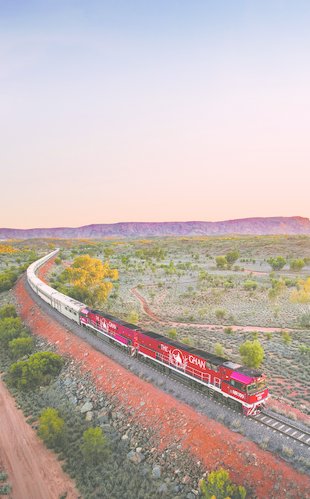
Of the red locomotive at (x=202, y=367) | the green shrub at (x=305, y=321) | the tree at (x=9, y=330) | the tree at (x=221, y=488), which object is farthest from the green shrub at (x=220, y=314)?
the tree at (x=221, y=488)

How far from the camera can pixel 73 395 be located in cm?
2578

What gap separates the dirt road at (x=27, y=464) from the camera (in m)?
18.4

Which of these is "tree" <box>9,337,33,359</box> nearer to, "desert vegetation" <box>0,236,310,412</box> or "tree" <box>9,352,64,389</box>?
"desert vegetation" <box>0,236,310,412</box>

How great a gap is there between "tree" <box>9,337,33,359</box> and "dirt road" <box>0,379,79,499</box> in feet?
29.8

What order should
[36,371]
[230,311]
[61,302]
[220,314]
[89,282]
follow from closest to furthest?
[36,371], [61,302], [220,314], [230,311], [89,282]

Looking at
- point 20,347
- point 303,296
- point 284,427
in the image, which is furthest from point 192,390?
point 303,296

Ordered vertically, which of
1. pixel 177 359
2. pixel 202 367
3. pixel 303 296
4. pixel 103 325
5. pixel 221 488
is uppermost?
pixel 202 367

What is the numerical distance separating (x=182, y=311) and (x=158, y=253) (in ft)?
253

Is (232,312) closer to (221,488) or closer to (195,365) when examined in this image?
(195,365)

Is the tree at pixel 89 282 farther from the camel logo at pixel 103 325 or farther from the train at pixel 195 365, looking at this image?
the camel logo at pixel 103 325

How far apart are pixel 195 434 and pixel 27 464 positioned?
9.76 m

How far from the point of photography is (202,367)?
70.9 ft

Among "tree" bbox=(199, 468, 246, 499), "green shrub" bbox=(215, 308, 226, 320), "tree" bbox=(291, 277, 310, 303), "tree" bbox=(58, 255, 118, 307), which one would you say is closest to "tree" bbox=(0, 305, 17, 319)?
"tree" bbox=(58, 255, 118, 307)

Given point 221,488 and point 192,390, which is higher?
point 192,390
